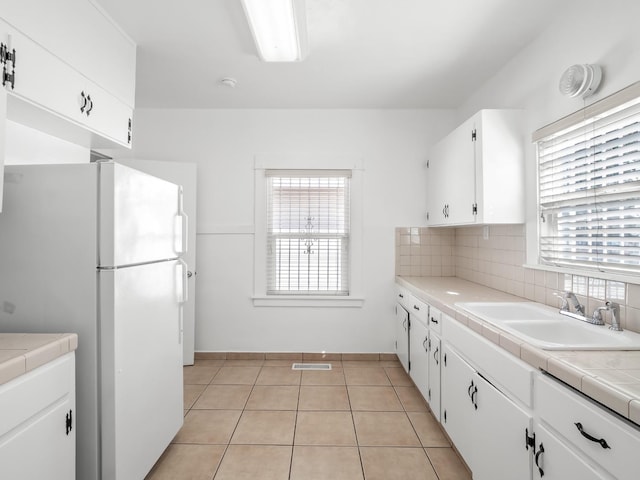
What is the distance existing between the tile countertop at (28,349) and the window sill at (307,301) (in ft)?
7.22

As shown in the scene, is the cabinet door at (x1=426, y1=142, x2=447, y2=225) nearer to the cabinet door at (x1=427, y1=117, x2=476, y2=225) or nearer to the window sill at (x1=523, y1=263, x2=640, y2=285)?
the cabinet door at (x1=427, y1=117, x2=476, y2=225)

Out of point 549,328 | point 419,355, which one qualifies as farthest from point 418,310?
point 549,328

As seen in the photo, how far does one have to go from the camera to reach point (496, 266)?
8.97 feet

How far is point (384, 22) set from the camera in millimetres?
2127

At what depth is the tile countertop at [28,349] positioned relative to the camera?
1.10 metres

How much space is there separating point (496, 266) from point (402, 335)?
3.41ft

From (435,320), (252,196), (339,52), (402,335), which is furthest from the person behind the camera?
(252,196)

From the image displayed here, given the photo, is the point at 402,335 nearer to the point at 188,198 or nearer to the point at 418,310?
the point at 418,310

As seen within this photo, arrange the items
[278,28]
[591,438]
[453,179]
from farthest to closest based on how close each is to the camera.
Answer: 1. [453,179]
2. [278,28]
3. [591,438]

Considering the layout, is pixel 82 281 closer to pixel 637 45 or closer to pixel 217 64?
pixel 217 64

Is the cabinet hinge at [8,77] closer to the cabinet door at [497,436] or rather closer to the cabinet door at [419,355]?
the cabinet door at [497,436]

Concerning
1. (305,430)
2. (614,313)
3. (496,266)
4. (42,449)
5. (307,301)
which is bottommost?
(305,430)

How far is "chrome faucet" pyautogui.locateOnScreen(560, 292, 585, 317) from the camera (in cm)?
175

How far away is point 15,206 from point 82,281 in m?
0.43
